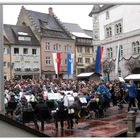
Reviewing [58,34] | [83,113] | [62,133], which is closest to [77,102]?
[83,113]

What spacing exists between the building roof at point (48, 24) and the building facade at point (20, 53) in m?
0.47

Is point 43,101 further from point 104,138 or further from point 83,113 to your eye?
point 104,138

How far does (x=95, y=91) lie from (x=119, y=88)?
0.95 meters

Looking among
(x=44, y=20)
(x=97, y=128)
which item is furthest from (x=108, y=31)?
(x=97, y=128)

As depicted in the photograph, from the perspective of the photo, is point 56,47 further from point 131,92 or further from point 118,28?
point 131,92

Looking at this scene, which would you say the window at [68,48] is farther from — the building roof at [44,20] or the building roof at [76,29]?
the building roof at [44,20]

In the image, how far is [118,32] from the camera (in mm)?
13984

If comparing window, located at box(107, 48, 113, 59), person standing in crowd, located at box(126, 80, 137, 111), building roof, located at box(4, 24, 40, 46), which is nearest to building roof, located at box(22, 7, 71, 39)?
building roof, located at box(4, 24, 40, 46)

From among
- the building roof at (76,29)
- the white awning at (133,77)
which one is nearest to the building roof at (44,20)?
the building roof at (76,29)

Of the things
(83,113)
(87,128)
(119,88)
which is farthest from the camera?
(119,88)

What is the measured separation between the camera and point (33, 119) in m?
12.8

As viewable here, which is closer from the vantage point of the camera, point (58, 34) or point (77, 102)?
point (77, 102)

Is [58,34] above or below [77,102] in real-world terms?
above

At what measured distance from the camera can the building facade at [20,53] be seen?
13562mm
